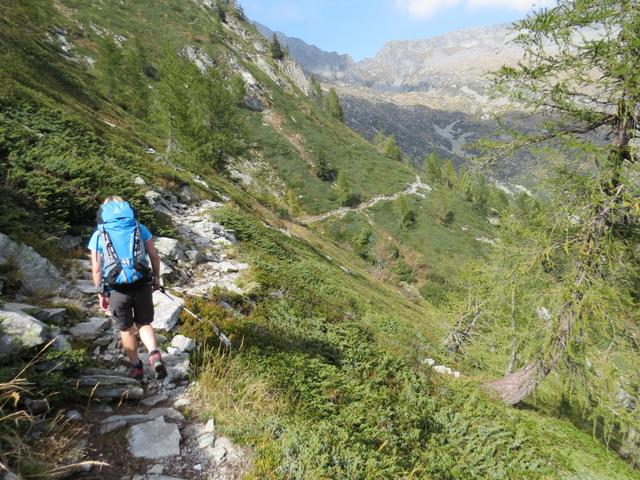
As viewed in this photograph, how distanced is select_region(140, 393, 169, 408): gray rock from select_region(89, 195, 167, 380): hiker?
0.28 meters

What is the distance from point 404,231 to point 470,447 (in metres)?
58.9

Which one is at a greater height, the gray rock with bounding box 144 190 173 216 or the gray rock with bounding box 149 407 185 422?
the gray rock with bounding box 144 190 173 216

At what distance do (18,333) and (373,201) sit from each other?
68044mm

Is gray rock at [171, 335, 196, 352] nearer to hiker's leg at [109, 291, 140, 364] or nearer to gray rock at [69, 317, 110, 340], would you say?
hiker's leg at [109, 291, 140, 364]

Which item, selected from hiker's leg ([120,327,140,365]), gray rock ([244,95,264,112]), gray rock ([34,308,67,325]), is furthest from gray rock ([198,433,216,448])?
gray rock ([244,95,264,112])

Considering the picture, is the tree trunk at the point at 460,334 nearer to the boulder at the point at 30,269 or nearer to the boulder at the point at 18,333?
the boulder at the point at 18,333

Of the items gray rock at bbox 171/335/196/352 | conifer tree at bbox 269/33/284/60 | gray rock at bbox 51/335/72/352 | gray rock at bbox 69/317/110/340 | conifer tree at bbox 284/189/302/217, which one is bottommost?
conifer tree at bbox 284/189/302/217

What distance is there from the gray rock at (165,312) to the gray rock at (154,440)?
216cm

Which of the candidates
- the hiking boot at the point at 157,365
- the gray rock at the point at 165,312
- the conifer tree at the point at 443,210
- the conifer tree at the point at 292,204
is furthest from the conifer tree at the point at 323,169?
the hiking boot at the point at 157,365

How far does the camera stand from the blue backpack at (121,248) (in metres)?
4.47

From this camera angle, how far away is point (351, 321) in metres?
10.5

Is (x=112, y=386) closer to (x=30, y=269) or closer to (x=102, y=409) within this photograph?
(x=102, y=409)

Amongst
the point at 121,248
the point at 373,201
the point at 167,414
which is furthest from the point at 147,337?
the point at 373,201

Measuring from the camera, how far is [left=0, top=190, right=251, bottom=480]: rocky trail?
3.64m
